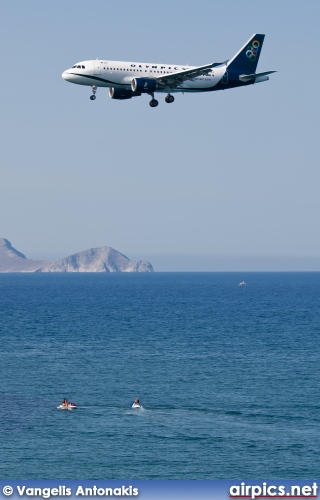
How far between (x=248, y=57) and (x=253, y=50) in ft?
9.48

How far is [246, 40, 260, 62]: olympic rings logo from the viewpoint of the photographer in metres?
117

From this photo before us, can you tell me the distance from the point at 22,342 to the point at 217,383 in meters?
67.7

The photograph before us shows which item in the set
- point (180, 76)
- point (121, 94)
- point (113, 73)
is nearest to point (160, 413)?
point (121, 94)

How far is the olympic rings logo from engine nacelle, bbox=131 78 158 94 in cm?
2202

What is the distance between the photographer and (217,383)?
419 feet

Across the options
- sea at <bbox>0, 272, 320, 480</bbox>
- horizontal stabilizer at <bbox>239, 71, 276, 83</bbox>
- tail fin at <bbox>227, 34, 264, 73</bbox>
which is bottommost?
sea at <bbox>0, 272, 320, 480</bbox>

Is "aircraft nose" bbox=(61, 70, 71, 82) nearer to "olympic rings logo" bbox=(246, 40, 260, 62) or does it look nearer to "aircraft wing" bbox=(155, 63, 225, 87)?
"aircraft wing" bbox=(155, 63, 225, 87)

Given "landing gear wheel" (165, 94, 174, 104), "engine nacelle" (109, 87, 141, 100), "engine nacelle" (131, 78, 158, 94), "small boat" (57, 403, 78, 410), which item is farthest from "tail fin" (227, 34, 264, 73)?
"small boat" (57, 403, 78, 410)

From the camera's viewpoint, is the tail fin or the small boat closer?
the small boat

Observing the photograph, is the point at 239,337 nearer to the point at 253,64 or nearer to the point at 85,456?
the point at 253,64

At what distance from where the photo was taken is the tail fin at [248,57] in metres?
114

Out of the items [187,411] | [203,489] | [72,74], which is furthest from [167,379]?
[203,489]

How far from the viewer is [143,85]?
100188mm

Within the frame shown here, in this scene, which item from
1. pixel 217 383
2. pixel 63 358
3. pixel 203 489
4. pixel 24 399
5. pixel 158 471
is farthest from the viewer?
pixel 63 358
